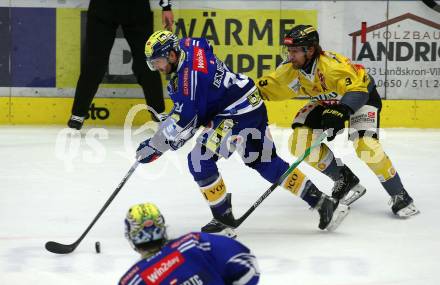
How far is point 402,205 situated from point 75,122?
3212 mm

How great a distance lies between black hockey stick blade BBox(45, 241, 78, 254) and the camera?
13.8ft

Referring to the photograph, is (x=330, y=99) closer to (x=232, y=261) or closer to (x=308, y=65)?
(x=308, y=65)

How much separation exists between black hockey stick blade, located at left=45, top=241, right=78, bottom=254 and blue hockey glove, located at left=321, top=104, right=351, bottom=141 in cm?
135

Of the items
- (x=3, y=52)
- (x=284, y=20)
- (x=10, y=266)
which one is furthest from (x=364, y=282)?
(x=3, y=52)

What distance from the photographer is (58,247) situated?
420 centimetres

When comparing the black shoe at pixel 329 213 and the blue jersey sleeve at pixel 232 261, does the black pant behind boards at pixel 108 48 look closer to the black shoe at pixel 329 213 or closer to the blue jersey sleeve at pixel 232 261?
the black shoe at pixel 329 213

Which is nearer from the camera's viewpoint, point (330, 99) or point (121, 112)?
point (330, 99)

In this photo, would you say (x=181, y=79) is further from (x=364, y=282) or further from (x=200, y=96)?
(x=364, y=282)

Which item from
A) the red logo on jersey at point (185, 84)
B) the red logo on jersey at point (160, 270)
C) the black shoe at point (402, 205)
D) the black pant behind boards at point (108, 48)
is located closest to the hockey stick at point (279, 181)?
the black shoe at point (402, 205)

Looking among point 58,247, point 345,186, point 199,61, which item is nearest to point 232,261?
point 58,247

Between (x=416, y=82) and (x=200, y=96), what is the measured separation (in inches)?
155

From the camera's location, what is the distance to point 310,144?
4.93 metres

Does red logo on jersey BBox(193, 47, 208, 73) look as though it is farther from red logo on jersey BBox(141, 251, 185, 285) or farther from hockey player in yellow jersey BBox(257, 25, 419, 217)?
red logo on jersey BBox(141, 251, 185, 285)

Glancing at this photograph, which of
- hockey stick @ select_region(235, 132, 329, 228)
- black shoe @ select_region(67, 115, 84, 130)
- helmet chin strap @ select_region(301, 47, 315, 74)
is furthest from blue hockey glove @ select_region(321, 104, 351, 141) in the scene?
black shoe @ select_region(67, 115, 84, 130)
